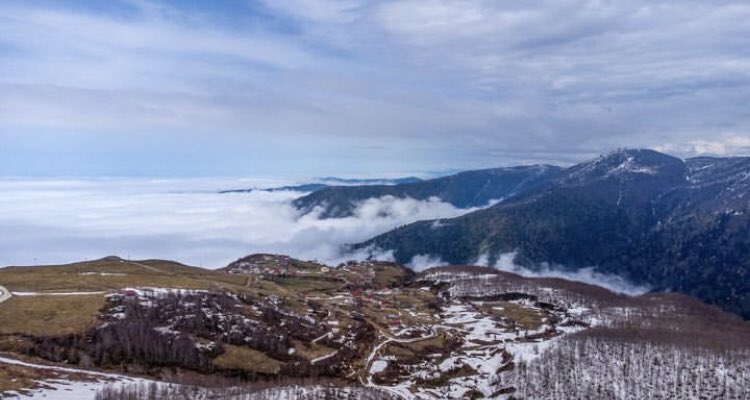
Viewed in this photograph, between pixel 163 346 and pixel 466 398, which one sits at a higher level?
pixel 163 346

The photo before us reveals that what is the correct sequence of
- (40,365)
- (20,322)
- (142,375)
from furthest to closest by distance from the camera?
(20,322) → (142,375) → (40,365)

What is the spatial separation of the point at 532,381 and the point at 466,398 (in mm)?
25450

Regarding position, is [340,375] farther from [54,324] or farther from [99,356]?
[54,324]

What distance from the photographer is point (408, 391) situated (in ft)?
604

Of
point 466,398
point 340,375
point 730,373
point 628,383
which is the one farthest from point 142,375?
point 730,373

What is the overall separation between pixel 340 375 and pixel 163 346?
191 feet

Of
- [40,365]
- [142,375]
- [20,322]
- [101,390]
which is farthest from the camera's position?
[20,322]

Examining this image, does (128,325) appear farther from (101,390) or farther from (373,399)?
(373,399)

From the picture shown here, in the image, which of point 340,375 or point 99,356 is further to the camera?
point 340,375

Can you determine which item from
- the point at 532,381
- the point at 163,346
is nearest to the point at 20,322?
the point at 163,346

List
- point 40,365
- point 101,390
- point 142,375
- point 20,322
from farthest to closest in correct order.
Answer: point 20,322 < point 142,375 < point 40,365 < point 101,390

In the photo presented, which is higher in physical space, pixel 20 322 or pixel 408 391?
pixel 20 322

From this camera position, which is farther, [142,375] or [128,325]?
[128,325]

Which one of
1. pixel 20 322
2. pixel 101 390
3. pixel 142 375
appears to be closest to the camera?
pixel 101 390
